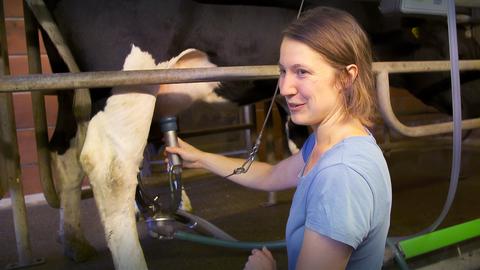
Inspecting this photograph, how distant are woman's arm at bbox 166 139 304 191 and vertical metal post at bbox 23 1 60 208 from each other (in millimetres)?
590

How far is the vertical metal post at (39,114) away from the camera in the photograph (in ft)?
4.31

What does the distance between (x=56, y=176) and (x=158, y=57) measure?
665 millimetres

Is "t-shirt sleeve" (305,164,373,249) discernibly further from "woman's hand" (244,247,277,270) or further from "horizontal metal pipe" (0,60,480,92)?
"horizontal metal pipe" (0,60,480,92)

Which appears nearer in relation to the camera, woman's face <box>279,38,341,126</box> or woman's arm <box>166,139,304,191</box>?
woman's face <box>279,38,341,126</box>

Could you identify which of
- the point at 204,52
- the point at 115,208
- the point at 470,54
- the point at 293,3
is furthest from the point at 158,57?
the point at 470,54

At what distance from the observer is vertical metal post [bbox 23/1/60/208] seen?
131 cm

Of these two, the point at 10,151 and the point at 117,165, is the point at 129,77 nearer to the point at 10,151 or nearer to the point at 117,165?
the point at 117,165

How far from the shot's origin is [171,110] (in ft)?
5.03

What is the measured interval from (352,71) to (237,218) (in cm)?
143

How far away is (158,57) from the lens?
1.20 m

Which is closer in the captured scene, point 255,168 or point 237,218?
point 255,168

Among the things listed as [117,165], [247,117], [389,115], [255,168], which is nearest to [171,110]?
[117,165]

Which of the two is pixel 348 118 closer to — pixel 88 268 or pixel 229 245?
pixel 229 245

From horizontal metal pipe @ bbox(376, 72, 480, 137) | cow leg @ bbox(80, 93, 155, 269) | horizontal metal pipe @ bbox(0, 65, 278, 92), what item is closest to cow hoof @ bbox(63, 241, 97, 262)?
cow leg @ bbox(80, 93, 155, 269)
